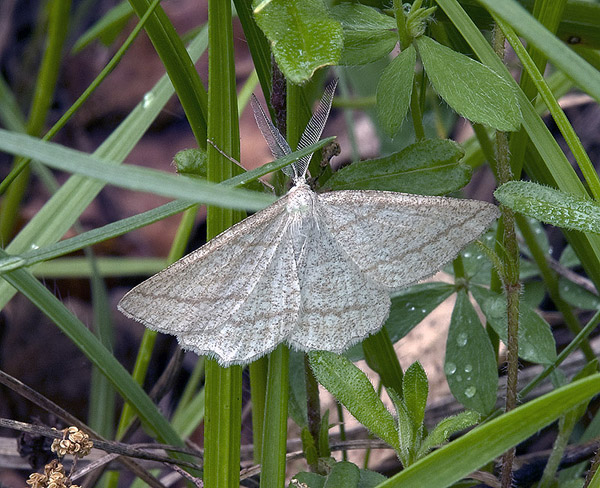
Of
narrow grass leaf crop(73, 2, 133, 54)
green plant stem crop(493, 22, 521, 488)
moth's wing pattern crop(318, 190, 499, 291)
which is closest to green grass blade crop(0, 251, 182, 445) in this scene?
moth's wing pattern crop(318, 190, 499, 291)

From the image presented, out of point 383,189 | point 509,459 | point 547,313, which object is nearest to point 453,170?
point 383,189

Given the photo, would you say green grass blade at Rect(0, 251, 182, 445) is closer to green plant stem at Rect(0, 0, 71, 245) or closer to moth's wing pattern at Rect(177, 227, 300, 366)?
moth's wing pattern at Rect(177, 227, 300, 366)

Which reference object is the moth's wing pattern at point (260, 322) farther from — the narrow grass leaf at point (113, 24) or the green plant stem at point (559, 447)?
the narrow grass leaf at point (113, 24)

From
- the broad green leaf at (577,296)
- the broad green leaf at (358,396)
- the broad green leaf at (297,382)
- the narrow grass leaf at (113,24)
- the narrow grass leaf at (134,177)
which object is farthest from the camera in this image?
the narrow grass leaf at (113,24)

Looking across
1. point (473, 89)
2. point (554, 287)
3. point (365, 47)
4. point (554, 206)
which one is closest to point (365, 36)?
point (365, 47)

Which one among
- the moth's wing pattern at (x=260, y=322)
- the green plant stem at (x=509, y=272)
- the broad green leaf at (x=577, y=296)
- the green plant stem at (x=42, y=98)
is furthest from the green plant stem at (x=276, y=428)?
the green plant stem at (x=42, y=98)

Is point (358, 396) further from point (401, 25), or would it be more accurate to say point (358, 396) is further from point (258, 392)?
point (401, 25)

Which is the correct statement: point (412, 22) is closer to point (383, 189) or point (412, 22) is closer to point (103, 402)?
point (383, 189)
